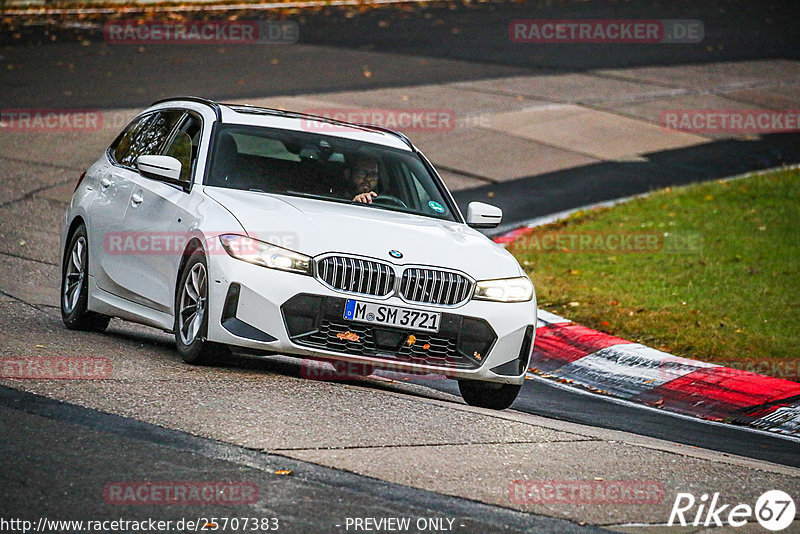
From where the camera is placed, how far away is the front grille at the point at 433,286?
7.70 meters

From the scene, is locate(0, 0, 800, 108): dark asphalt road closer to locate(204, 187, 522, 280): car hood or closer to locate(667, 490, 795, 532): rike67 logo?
locate(204, 187, 522, 280): car hood

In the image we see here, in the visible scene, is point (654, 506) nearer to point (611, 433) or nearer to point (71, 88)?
point (611, 433)

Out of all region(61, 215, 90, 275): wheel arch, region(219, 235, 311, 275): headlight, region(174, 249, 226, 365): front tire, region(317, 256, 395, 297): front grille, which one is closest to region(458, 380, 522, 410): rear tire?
region(317, 256, 395, 297): front grille

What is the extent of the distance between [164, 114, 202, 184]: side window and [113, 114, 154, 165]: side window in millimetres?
576

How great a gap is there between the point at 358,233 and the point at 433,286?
55 centimetres

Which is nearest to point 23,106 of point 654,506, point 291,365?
point 291,365

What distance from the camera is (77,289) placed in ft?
31.0

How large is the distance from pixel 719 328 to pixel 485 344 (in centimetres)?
378

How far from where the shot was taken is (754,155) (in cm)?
2081

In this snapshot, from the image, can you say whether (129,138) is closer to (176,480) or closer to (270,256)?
(270,256)

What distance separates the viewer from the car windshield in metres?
8.70

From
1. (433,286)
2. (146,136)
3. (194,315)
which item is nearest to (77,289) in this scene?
(146,136)

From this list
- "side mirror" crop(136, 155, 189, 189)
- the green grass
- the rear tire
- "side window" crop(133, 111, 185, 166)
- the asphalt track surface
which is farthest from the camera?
the green grass

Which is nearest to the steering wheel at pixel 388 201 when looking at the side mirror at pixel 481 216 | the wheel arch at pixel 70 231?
the side mirror at pixel 481 216
